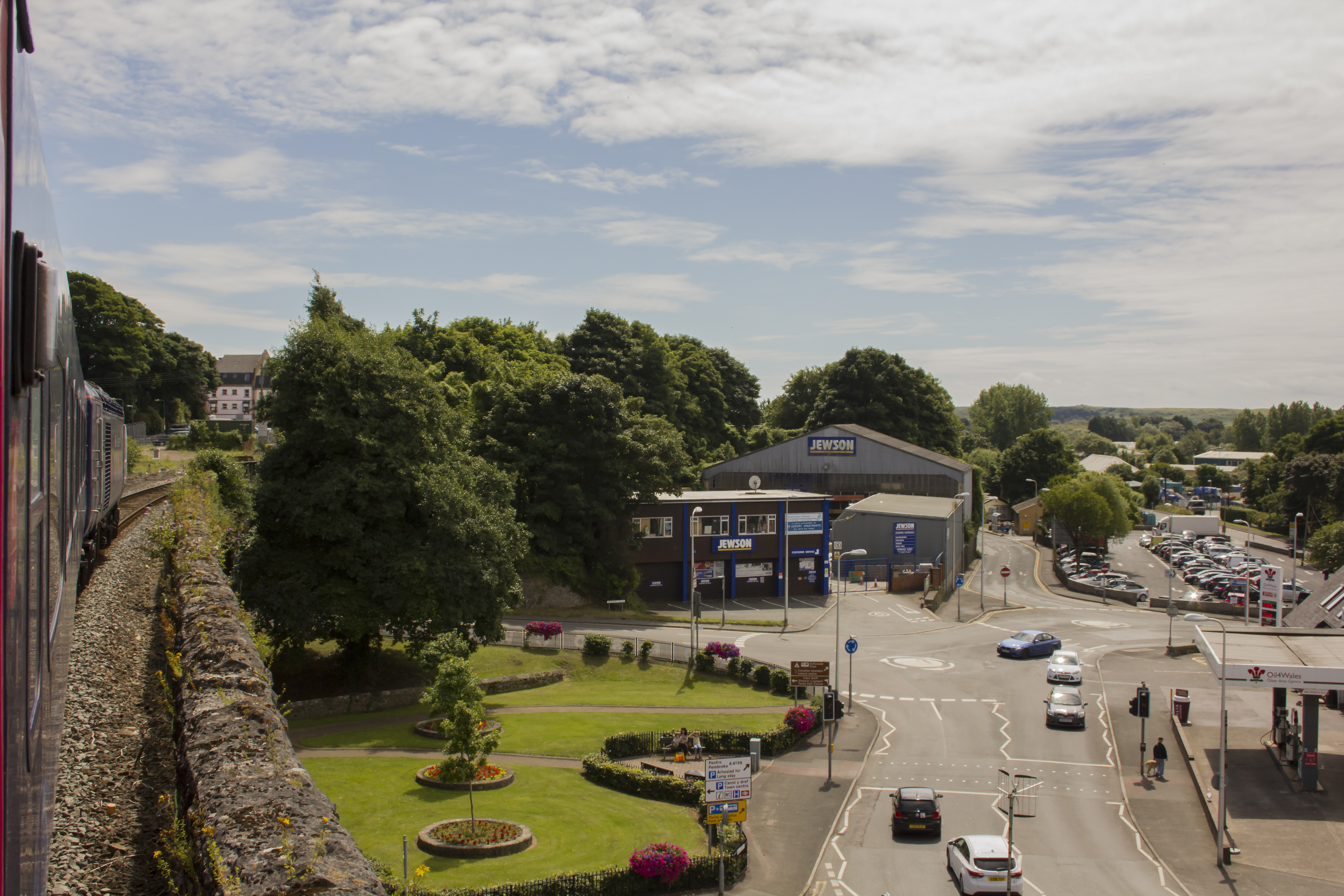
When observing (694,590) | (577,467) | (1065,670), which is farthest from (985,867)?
(577,467)

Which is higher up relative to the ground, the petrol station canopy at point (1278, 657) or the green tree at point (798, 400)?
the green tree at point (798, 400)

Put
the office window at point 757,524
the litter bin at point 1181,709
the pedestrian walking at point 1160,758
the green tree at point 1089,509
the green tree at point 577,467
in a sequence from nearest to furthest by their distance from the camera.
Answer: the pedestrian walking at point 1160,758 → the litter bin at point 1181,709 → the green tree at point 577,467 → the office window at point 757,524 → the green tree at point 1089,509

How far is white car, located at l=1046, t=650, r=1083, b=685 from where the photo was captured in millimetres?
44594

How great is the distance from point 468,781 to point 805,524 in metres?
44.9

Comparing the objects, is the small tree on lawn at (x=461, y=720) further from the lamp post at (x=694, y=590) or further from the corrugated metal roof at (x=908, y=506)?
the corrugated metal roof at (x=908, y=506)

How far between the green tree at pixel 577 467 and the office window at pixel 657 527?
240 cm

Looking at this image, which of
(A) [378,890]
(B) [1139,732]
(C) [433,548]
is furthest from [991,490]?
(A) [378,890]

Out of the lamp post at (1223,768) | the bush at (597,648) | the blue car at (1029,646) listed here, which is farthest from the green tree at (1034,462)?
the lamp post at (1223,768)

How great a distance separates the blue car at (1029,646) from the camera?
5006 cm

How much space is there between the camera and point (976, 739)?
1435 inches

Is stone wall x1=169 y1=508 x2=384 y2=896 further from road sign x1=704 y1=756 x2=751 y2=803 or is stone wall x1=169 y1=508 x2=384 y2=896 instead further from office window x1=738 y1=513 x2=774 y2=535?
office window x1=738 y1=513 x2=774 y2=535

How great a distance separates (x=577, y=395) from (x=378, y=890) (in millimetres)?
54000

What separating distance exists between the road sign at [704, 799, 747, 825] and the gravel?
13.4 metres

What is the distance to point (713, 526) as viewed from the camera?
222 ft
